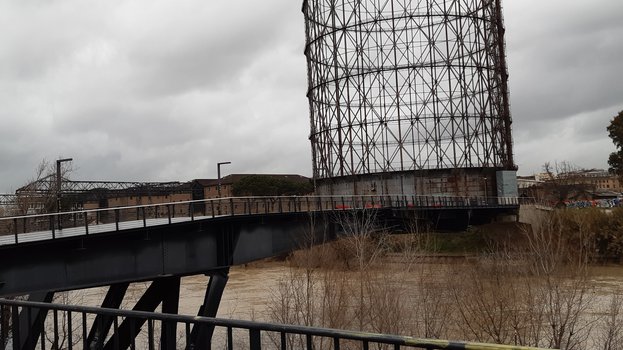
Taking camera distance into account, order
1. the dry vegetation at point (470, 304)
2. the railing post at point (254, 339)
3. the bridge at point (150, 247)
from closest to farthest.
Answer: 1. the railing post at point (254, 339)
2. the bridge at point (150, 247)
3. the dry vegetation at point (470, 304)

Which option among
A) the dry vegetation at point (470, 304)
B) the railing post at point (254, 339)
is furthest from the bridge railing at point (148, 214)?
the railing post at point (254, 339)

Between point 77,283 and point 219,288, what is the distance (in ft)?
16.4

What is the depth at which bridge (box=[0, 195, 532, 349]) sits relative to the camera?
1457cm

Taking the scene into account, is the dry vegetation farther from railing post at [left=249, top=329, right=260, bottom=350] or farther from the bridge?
railing post at [left=249, top=329, right=260, bottom=350]

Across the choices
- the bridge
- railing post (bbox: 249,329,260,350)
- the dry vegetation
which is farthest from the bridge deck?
railing post (bbox: 249,329,260,350)

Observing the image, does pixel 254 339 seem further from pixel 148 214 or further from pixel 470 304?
pixel 148 214

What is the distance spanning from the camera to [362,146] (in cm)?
6203

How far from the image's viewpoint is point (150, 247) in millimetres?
17297

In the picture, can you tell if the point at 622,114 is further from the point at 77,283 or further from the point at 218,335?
the point at 77,283

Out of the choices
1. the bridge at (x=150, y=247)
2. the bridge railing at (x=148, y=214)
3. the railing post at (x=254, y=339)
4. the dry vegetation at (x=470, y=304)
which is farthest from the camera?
the dry vegetation at (x=470, y=304)

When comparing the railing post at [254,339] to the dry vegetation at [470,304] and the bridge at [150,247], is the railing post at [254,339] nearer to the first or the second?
the bridge at [150,247]

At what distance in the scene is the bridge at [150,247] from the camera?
14.6m

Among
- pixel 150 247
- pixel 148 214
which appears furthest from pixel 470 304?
pixel 148 214

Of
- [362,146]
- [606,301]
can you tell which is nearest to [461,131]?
[362,146]
